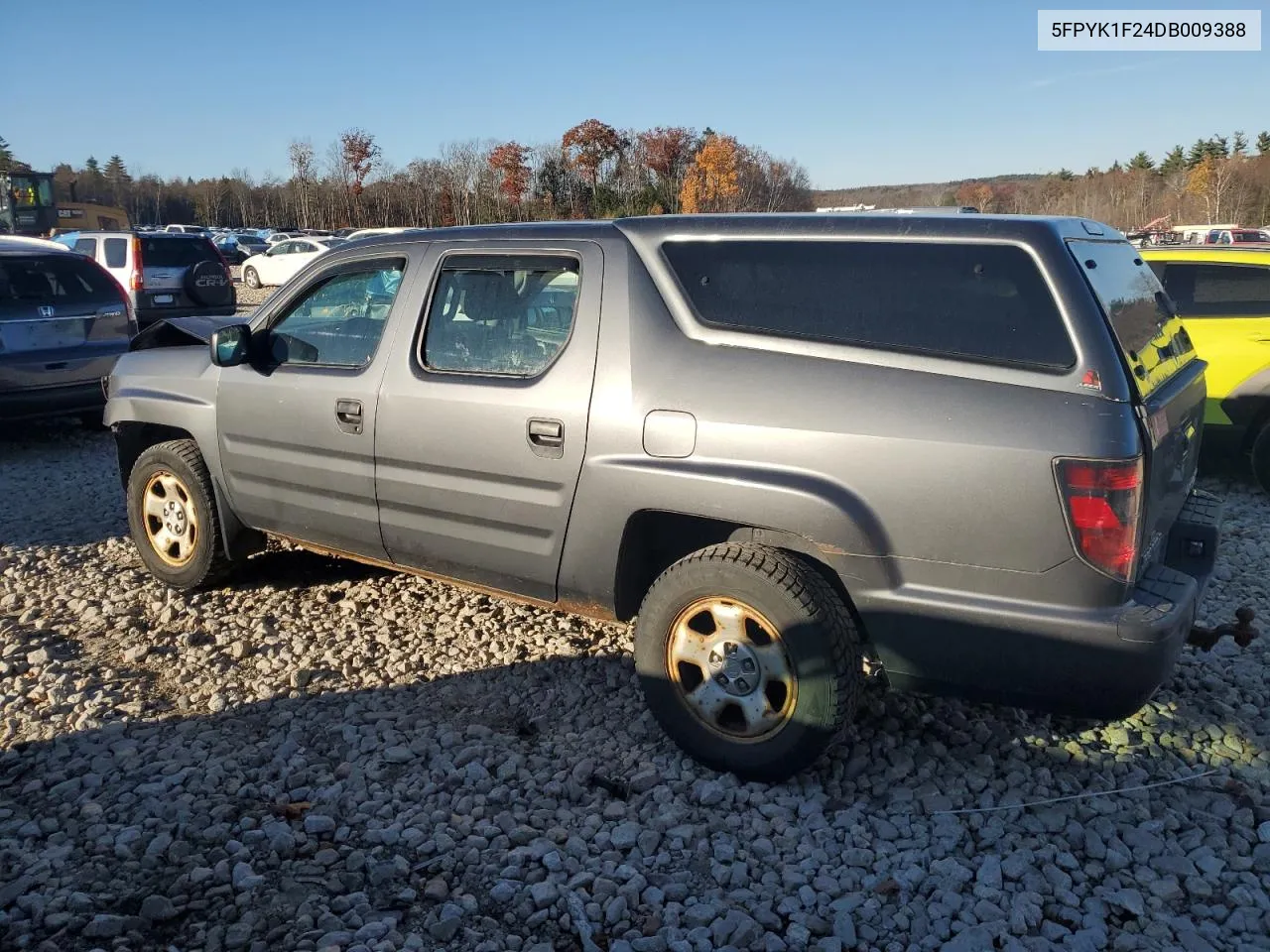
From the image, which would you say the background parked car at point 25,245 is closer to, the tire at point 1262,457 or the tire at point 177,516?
the tire at point 177,516

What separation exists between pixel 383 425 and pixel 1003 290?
2514 millimetres

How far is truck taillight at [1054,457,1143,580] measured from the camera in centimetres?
282

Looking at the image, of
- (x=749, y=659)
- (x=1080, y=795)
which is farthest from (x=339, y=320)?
(x=1080, y=795)

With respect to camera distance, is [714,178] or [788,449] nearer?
[788,449]

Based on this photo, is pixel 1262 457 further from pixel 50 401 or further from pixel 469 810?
pixel 50 401

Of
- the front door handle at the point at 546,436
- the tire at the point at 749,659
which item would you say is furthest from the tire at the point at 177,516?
the tire at the point at 749,659

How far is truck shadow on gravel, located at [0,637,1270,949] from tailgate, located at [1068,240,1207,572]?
3.22 ft

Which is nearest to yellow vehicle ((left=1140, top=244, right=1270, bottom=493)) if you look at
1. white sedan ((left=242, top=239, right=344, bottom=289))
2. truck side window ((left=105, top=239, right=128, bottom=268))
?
truck side window ((left=105, top=239, right=128, bottom=268))

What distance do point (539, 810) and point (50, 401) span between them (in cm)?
719

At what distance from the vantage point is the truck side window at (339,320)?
444 centimetres

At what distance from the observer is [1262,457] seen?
7.09 metres

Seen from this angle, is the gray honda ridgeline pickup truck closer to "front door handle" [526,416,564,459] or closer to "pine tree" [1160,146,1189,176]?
"front door handle" [526,416,564,459]

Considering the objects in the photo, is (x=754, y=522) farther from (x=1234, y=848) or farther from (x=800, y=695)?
(x=1234, y=848)

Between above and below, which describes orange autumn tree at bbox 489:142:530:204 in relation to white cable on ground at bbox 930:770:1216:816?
above
